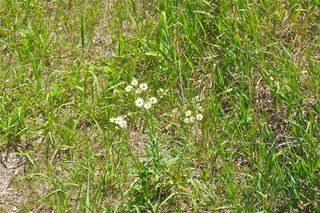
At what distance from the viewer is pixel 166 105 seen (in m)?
3.33

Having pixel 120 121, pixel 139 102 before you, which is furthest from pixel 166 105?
pixel 120 121

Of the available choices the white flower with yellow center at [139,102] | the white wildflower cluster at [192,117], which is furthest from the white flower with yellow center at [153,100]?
the white wildflower cluster at [192,117]

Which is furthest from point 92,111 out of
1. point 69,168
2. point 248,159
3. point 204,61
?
point 248,159

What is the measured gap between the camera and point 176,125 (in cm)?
319

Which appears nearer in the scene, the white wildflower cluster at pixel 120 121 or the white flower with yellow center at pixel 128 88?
the white wildflower cluster at pixel 120 121

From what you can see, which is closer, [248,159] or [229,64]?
[248,159]

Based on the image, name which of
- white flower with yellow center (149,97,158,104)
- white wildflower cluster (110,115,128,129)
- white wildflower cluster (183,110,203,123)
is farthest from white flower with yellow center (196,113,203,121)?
white wildflower cluster (110,115,128,129)

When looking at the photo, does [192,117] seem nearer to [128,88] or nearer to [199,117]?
[199,117]

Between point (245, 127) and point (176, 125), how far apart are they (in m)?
0.40

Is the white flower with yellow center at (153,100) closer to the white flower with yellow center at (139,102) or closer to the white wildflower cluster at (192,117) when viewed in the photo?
the white flower with yellow center at (139,102)

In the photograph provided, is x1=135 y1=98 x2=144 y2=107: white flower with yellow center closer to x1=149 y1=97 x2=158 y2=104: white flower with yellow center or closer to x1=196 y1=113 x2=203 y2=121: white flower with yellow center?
x1=149 y1=97 x2=158 y2=104: white flower with yellow center

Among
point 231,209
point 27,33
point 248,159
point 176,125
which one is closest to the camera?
point 231,209

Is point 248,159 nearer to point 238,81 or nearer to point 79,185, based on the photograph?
point 238,81

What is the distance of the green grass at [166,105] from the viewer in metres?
2.86
